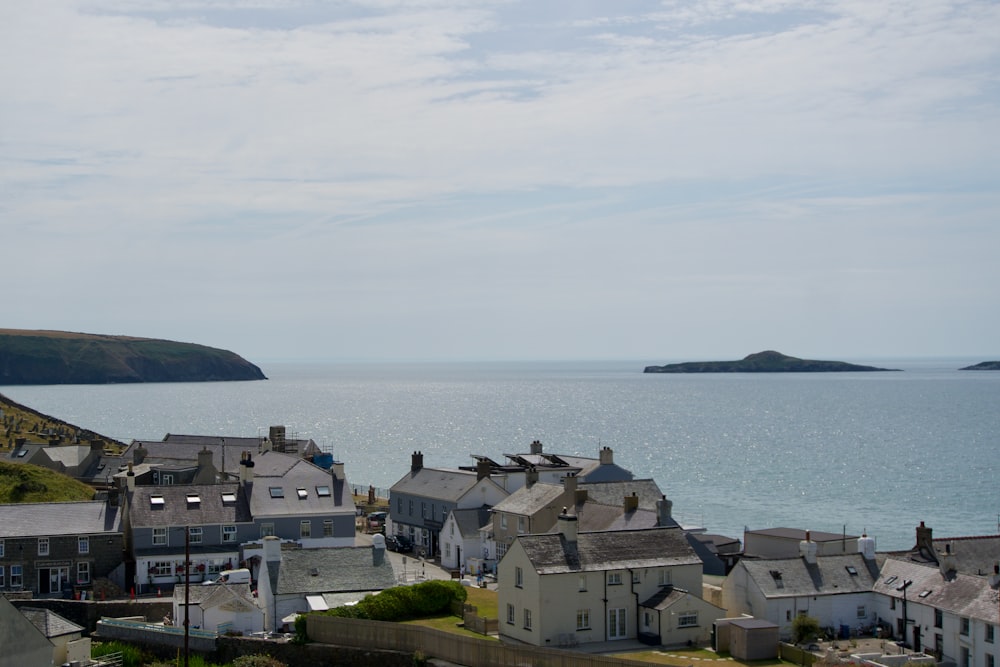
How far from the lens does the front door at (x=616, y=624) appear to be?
44.8 meters

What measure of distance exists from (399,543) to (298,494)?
1077 centimetres

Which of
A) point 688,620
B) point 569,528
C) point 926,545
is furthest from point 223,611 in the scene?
point 926,545

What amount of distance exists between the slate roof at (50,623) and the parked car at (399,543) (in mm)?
26285

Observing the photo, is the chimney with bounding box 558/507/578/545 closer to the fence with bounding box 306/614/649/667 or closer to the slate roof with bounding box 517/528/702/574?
the slate roof with bounding box 517/528/702/574

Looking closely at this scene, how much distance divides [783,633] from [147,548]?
30842mm

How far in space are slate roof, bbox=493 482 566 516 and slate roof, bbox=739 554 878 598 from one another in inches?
615

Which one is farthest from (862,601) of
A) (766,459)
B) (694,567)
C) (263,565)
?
(766,459)

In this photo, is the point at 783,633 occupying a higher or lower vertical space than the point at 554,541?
lower

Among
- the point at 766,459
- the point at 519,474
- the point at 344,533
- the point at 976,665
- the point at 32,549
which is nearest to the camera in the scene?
the point at 976,665

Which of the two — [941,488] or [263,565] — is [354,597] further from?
[941,488]

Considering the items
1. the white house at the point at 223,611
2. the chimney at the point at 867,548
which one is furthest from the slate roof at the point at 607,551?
the white house at the point at 223,611

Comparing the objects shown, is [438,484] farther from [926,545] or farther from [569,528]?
[926,545]

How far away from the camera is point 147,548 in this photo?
56469mm

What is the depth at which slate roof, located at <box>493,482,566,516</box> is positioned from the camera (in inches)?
2403
